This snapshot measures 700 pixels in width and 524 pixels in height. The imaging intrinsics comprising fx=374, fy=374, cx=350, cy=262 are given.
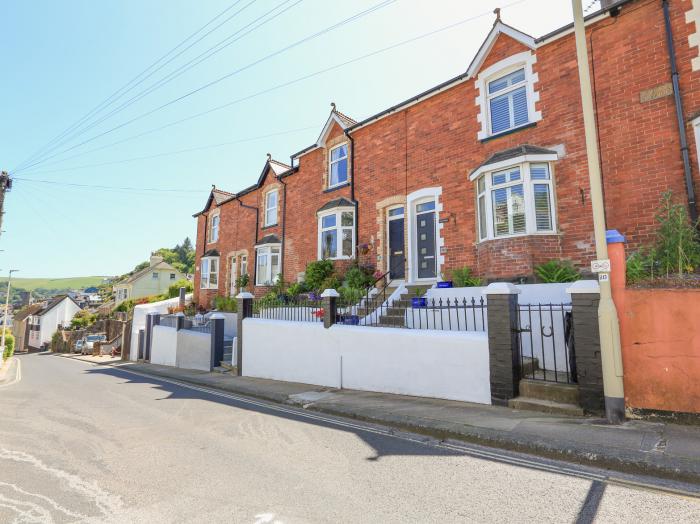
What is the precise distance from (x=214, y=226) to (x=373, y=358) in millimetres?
19229

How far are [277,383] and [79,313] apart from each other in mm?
57756

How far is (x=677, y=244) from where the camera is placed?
682cm

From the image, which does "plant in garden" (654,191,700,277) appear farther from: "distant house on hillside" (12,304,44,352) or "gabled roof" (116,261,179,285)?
"distant house on hillside" (12,304,44,352)

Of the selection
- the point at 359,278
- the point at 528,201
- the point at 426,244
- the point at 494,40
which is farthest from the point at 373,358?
the point at 494,40

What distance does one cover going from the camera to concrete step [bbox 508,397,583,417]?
221 inches

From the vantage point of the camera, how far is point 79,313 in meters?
54.1

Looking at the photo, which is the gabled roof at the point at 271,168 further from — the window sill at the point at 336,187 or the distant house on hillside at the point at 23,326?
the distant house on hillside at the point at 23,326

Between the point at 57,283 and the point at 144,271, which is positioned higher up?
the point at 57,283

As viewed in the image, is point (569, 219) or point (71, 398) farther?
point (71, 398)

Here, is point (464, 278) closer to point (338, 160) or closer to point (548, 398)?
point (548, 398)

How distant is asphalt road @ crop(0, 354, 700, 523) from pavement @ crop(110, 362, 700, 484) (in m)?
0.26

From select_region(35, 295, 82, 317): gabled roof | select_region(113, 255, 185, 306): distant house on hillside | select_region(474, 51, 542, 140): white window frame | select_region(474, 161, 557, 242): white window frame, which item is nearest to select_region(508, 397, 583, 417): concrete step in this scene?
select_region(474, 161, 557, 242): white window frame

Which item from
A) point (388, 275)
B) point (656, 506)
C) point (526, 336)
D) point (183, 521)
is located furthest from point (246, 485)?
point (388, 275)

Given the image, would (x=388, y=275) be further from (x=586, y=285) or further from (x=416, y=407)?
(x=586, y=285)
